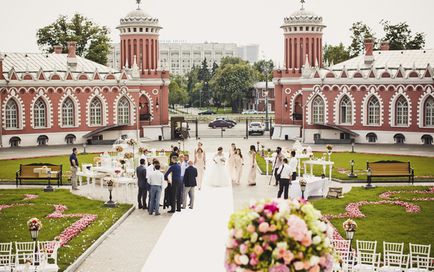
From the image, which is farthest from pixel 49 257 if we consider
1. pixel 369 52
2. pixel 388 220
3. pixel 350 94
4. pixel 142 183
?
pixel 369 52

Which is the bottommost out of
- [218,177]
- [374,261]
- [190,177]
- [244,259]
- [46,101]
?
[374,261]

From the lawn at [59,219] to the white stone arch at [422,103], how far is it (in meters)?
29.5

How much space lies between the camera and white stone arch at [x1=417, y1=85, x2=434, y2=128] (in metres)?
50.8

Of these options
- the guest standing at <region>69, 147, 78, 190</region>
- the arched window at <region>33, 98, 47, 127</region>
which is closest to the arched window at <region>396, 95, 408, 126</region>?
the arched window at <region>33, 98, 47, 127</region>

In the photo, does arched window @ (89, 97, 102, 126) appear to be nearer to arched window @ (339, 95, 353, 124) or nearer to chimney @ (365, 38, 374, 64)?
arched window @ (339, 95, 353, 124)

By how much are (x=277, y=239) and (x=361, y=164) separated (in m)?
29.7

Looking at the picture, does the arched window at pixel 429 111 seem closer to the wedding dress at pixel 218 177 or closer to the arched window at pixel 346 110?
the arched window at pixel 346 110

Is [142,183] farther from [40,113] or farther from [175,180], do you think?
[40,113]

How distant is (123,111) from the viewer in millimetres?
56875

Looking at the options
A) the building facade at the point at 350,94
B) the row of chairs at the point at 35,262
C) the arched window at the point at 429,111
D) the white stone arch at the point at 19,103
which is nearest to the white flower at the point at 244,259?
the row of chairs at the point at 35,262

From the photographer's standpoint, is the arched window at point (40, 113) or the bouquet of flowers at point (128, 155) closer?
the bouquet of flowers at point (128, 155)

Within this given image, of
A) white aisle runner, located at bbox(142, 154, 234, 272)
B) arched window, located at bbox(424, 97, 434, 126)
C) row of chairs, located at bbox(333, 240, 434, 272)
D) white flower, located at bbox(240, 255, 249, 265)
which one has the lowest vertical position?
white aisle runner, located at bbox(142, 154, 234, 272)

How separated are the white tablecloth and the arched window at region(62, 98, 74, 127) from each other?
29923mm

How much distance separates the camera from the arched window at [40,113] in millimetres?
53031
